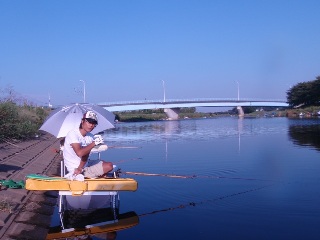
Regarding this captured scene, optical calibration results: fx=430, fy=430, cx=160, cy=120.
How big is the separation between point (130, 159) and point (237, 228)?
35.8ft

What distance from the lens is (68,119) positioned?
1064 cm

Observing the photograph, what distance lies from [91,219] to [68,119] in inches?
119

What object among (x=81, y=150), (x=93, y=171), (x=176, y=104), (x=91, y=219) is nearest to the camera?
(x=81, y=150)

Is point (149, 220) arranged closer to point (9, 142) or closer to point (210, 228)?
point (210, 228)

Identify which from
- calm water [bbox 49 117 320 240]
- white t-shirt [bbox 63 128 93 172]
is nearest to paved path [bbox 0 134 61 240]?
white t-shirt [bbox 63 128 93 172]

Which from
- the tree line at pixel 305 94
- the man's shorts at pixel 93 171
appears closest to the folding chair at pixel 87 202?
the man's shorts at pixel 93 171

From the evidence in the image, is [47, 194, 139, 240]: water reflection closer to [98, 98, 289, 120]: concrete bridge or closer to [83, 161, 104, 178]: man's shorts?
[83, 161, 104, 178]: man's shorts

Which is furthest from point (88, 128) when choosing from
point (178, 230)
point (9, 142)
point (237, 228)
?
point (9, 142)

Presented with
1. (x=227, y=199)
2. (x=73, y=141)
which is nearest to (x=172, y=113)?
(x=227, y=199)

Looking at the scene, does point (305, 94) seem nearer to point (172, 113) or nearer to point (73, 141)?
point (172, 113)

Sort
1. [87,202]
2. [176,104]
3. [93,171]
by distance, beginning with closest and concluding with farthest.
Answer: [93,171] < [87,202] < [176,104]

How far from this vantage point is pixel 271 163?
15.8 meters

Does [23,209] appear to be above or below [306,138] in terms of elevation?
below

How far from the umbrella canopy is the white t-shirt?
2.10 metres
